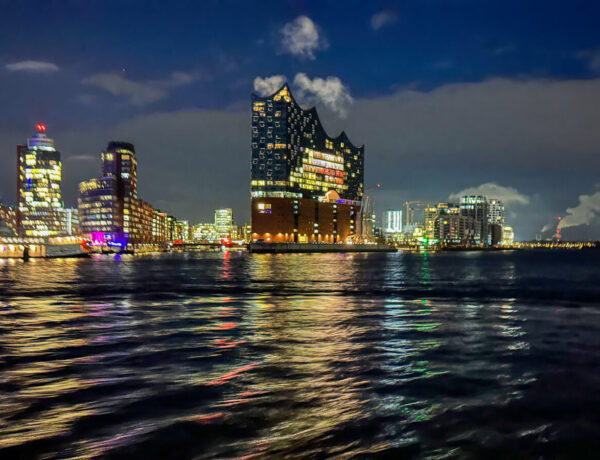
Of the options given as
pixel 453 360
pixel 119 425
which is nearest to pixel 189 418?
pixel 119 425

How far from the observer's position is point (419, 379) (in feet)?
44.4

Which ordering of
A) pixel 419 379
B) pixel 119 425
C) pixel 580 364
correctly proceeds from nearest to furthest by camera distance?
pixel 119 425, pixel 419 379, pixel 580 364

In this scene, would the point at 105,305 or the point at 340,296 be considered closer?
the point at 105,305

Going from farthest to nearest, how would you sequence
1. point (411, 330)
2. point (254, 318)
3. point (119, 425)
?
point (254, 318)
point (411, 330)
point (119, 425)

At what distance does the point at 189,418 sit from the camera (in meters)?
10.3

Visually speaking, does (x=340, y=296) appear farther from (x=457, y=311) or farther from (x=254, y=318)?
(x=254, y=318)

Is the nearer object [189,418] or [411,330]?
[189,418]

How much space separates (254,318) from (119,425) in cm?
1601

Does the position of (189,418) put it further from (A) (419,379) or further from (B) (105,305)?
(B) (105,305)

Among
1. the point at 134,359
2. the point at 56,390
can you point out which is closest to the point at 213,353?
the point at 134,359

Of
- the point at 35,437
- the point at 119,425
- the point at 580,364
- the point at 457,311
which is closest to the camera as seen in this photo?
the point at 35,437

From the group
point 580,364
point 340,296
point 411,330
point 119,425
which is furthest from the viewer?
point 340,296

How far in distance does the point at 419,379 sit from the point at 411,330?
862 centimetres

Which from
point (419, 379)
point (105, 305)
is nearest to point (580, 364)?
point (419, 379)
